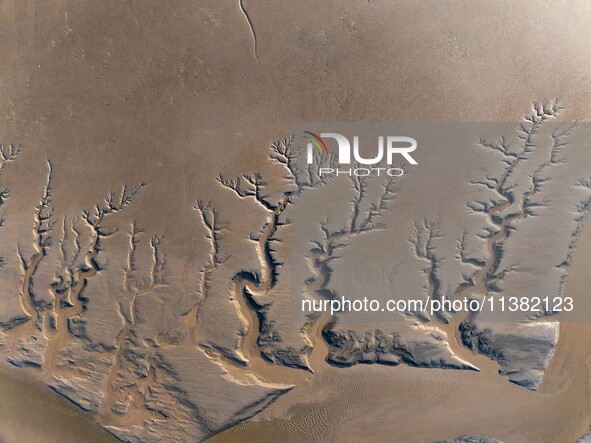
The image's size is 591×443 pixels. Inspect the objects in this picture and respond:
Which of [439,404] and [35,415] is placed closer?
[439,404]

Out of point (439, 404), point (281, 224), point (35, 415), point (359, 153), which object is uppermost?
point (359, 153)

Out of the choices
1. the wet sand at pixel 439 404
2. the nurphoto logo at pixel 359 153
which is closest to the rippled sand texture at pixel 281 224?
the wet sand at pixel 439 404

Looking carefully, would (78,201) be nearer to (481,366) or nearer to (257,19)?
(257,19)

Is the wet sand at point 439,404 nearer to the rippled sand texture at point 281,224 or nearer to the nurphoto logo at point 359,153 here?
the rippled sand texture at point 281,224

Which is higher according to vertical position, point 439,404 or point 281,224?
point 281,224

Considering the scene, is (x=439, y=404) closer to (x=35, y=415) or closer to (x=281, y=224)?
(x=281, y=224)

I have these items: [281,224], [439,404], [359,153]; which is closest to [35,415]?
[281,224]
